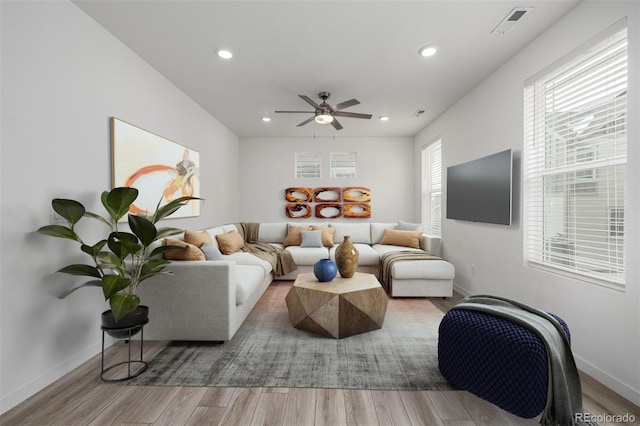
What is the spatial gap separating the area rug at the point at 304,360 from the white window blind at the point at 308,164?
11.8ft

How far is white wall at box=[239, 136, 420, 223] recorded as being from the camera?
6.04 m

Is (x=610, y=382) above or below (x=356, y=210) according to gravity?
below

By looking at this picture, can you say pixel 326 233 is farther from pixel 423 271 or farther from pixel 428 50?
pixel 428 50

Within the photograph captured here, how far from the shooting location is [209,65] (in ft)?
9.84

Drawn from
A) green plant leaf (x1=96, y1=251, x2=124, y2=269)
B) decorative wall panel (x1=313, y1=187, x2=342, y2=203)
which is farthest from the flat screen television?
green plant leaf (x1=96, y1=251, x2=124, y2=269)

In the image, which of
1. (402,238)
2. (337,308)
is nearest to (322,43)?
(337,308)

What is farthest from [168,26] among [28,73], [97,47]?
[28,73]

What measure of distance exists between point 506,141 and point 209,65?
3.00 metres

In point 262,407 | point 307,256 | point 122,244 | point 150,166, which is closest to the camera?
point 262,407

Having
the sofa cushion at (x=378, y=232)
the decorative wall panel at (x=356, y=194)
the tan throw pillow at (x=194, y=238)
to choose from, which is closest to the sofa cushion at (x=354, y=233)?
the sofa cushion at (x=378, y=232)

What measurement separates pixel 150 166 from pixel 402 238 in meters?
3.66

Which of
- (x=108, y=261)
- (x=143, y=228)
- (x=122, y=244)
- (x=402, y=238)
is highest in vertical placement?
(x=143, y=228)

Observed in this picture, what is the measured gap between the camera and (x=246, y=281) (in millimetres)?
2908

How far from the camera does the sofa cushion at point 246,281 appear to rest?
271cm
